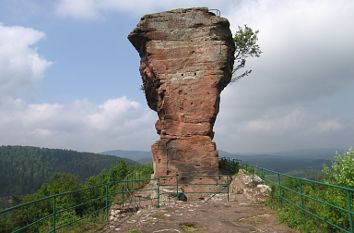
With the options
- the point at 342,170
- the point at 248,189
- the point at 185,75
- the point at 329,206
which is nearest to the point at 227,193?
the point at 248,189

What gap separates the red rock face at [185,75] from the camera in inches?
741

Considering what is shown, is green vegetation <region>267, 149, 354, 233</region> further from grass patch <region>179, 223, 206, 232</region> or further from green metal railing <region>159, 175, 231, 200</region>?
green metal railing <region>159, 175, 231, 200</region>

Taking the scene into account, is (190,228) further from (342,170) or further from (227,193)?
(227,193)

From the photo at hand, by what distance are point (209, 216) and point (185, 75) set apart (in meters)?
8.54

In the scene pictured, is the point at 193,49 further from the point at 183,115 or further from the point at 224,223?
the point at 224,223

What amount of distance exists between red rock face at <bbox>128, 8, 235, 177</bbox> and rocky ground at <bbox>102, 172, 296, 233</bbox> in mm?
2785

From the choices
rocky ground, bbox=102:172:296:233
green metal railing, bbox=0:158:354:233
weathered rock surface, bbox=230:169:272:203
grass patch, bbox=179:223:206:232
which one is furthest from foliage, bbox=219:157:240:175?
grass patch, bbox=179:223:206:232

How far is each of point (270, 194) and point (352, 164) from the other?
18.1ft

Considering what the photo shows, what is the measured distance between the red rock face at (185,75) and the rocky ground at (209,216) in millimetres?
2785

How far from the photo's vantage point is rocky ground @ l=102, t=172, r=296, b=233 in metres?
11.1

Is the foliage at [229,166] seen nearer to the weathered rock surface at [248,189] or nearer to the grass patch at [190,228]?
the weathered rock surface at [248,189]

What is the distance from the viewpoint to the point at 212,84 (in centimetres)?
1903

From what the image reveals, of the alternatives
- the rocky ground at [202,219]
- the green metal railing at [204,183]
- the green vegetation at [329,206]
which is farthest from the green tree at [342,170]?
the green metal railing at [204,183]

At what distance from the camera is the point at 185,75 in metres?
19.2
